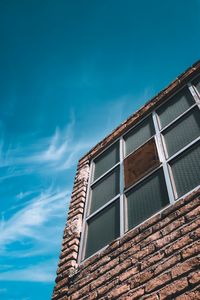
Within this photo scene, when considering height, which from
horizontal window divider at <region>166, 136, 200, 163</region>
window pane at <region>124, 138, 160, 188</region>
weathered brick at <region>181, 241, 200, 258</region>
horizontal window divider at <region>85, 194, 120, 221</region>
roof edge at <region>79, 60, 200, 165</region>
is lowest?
weathered brick at <region>181, 241, 200, 258</region>

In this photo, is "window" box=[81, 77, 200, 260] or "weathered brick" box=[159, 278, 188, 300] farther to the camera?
"window" box=[81, 77, 200, 260]

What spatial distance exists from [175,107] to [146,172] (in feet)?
5.23

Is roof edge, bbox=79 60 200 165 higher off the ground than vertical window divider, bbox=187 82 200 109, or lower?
higher

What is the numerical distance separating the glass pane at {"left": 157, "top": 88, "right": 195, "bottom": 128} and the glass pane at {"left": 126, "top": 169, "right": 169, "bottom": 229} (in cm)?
135

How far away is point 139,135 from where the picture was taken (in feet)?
17.5

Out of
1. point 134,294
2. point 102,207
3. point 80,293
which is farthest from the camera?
point 102,207

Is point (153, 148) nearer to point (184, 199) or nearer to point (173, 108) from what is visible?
point (173, 108)

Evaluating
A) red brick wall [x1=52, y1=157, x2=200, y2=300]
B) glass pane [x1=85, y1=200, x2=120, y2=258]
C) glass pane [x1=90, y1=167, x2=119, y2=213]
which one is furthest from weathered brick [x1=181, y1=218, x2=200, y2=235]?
glass pane [x1=90, y1=167, x2=119, y2=213]

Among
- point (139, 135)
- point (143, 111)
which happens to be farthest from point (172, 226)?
point (143, 111)

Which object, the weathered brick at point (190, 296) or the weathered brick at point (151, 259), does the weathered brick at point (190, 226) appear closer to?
the weathered brick at point (151, 259)

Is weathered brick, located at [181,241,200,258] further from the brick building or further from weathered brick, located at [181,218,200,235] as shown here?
weathered brick, located at [181,218,200,235]

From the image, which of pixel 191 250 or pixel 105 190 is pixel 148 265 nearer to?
pixel 191 250

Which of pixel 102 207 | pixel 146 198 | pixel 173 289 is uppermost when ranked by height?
pixel 102 207

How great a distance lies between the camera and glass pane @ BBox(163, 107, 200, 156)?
4.08 meters
